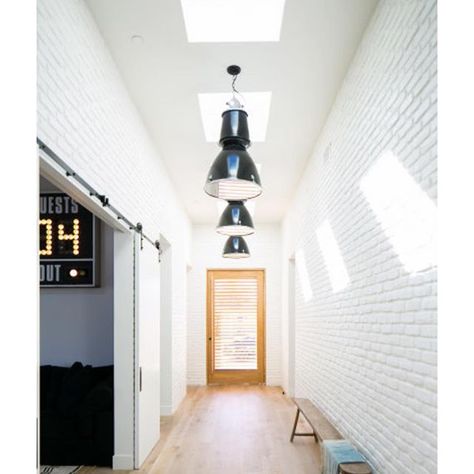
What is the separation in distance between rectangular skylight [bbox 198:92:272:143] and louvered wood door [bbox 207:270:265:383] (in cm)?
566

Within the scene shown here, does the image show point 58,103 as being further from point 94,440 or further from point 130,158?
point 94,440

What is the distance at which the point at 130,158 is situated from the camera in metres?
4.84

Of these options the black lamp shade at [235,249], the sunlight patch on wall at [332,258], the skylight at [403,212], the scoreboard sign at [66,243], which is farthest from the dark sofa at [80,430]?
the black lamp shade at [235,249]

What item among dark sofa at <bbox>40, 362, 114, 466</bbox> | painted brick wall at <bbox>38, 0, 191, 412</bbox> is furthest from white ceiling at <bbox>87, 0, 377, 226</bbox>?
dark sofa at <bbox>40, 362, 114, 466</bbox>

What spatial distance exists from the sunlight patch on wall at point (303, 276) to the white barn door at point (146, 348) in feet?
6.63

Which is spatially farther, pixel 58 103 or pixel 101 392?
pixel 101 392

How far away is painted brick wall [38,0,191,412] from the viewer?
9.25ft

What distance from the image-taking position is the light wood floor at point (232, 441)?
199 inches

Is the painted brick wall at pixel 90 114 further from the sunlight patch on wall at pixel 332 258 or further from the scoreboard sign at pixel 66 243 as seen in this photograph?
the sunlight patch on wall at pixel 332 258

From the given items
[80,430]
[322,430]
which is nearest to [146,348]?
[80,430]

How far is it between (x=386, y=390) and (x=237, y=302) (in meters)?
8.04

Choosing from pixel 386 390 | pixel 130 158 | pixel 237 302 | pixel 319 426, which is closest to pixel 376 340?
pixel 386 390

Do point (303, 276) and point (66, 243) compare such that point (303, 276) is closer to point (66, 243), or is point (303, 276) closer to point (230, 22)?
point (66, 243)

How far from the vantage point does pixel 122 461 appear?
15.8 feet
